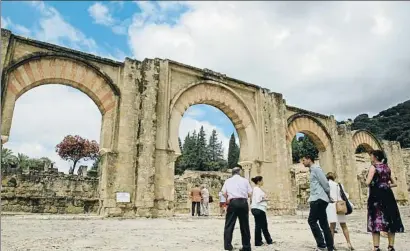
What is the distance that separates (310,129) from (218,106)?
510 cm

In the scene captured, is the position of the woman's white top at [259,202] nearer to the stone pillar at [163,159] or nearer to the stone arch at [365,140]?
the stone pillar at [163,159]

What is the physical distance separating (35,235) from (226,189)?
3.25m

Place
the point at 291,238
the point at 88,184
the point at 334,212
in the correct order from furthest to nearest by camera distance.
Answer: the point at 88,184 < the point at 291,238 < the point at 334,212

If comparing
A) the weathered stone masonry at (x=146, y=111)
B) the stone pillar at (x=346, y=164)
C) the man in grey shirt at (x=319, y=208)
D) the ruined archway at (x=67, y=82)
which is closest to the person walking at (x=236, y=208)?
the man in grey shirt at (x=319, y=208)

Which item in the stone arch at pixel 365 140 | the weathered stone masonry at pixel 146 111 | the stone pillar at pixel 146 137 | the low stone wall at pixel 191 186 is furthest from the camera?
the stone arch at pixel 365 140

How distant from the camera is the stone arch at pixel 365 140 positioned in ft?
54.9

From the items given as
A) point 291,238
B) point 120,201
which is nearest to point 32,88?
point 120,201

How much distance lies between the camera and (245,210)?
440cm

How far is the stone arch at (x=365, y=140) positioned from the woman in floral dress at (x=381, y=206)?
13.2 metres

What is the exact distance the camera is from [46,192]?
45.1 ft

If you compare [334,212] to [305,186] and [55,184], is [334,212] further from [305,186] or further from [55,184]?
[305,186]

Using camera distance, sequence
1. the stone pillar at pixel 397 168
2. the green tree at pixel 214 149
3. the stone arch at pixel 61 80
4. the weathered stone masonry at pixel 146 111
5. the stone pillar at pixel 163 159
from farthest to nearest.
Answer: the green tree at pixel 214 149, the stone pillar at pixel 397 168, the stone pillar at pixel 163 159, the weathered stone masonry at pixel 146 111, the stone arch at pixel 61 80

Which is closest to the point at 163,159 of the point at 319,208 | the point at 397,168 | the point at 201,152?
the point at 319,208

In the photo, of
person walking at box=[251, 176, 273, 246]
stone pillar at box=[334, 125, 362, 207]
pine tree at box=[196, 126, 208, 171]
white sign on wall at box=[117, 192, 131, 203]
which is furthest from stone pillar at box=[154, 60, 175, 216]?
pine tree at box=[196, 126, 208, 171]
